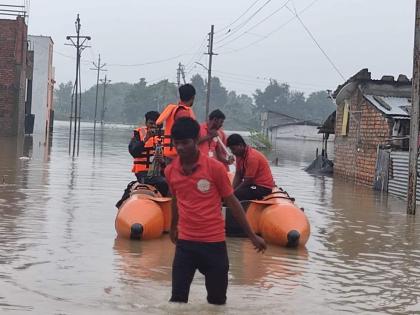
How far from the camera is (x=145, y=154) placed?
464 inches

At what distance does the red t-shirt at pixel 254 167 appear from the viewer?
10.6 m

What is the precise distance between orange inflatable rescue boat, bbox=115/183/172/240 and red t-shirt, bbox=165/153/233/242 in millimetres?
4130

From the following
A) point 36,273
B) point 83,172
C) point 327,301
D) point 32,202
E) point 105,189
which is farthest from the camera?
point 83,172

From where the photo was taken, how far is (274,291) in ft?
24.7

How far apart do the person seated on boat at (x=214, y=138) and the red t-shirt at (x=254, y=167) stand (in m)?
0.26

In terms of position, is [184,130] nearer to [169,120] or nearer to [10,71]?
[169,120]

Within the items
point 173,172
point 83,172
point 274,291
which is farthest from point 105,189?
point 173,172

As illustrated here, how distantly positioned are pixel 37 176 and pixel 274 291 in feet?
42.2

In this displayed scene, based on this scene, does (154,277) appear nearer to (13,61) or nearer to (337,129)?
(337,129)

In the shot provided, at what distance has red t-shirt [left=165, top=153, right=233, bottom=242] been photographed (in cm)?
584

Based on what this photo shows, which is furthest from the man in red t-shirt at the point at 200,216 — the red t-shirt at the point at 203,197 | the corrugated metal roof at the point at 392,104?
the corrugated metal roof at the point at 392,104

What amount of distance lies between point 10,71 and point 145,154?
32.1 m

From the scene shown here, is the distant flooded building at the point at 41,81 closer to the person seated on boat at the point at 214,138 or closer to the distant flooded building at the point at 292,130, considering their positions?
the distant flooded building at the point at 292,130

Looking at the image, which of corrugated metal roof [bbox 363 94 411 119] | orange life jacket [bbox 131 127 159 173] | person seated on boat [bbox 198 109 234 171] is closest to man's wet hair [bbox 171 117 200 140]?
person seated on boat [bbox 198 109 234 171]
